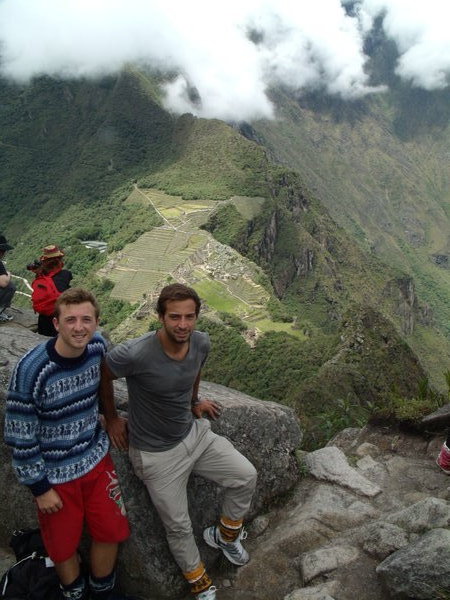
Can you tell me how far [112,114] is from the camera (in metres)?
140

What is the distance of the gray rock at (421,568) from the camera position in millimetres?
3512

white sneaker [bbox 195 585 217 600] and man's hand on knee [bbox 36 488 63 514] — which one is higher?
man's hand on knee [bbox 36 488 63 514]

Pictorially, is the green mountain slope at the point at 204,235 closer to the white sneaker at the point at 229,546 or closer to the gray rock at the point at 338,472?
the gray rock at the point at 338,472

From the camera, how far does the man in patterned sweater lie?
3.61 m

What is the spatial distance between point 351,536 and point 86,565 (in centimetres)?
249

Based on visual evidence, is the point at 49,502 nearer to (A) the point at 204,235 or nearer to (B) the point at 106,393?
(B) the point at 106,393

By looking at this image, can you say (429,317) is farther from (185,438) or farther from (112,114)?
(185,438)

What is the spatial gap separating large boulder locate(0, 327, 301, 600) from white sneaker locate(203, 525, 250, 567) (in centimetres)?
12

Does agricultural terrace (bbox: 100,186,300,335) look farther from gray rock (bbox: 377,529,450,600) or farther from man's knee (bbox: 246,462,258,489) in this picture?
gray rock (bbox: 377,529,450,600)

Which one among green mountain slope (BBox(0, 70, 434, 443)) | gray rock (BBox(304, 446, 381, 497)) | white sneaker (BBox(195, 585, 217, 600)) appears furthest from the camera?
green mountain slope (BBox(0, 70, 434, 443))

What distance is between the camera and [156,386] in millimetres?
3965

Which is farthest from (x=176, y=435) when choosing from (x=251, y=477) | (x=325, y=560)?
(x=325, y=560)

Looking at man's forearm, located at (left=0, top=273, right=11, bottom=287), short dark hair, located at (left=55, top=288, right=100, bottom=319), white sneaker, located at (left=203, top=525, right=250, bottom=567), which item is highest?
short dark hair, located at (left=55, top=288, right=100, bottom=319)

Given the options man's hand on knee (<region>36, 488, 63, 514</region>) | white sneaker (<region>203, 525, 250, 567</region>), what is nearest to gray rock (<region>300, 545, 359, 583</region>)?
white sneaker (<region>203, 525, 250, 567</region>)
